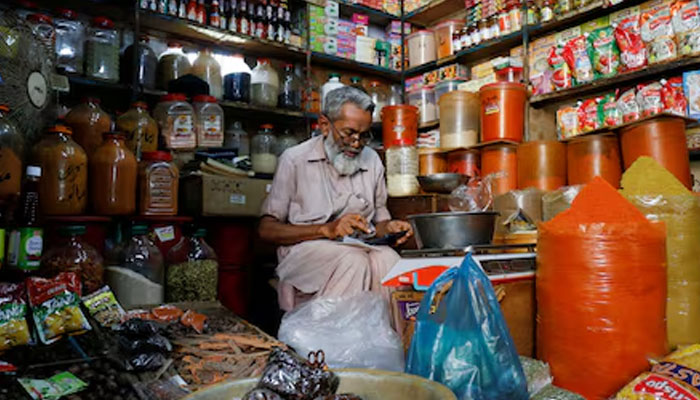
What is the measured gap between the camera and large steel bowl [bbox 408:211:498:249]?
5.10 feet

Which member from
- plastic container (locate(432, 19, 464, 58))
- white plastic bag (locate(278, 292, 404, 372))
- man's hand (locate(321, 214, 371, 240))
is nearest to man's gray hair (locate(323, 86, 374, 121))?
man's hand (locate(321, 214, 371, 240))

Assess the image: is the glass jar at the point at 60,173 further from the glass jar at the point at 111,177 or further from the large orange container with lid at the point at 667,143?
the large orange container with lid at the point at 667,143

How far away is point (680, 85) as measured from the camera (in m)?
2.81

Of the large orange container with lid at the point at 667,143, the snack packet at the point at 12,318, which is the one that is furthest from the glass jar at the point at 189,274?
the large orange container with lid at the point at 667,143

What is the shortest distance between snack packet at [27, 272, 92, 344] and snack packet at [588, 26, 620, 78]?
3156 millimetres

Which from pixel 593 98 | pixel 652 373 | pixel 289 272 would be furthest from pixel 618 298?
pixel 593 98

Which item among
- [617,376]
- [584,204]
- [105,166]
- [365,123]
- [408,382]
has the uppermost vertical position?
[365,123]

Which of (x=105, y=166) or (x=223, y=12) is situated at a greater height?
(x=223, y=12)

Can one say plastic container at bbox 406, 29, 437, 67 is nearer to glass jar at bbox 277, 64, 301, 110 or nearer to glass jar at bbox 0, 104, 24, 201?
glass jar at bbox 277, 64, 301, 110

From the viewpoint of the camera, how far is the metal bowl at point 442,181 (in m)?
2.65

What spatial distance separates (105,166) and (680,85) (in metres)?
3.13

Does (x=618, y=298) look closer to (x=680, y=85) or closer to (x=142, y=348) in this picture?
(x=142, y=348)

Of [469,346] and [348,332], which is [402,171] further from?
[469,346]

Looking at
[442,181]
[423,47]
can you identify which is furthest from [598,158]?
[423,47]
